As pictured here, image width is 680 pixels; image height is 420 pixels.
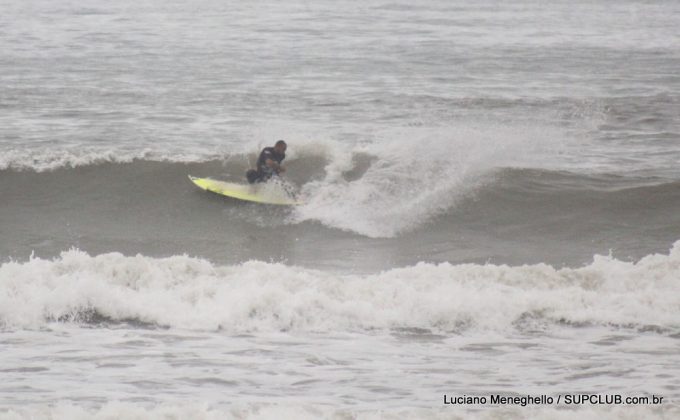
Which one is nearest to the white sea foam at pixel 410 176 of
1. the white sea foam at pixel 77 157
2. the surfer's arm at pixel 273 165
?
the surfer's arm at pixel 273 165

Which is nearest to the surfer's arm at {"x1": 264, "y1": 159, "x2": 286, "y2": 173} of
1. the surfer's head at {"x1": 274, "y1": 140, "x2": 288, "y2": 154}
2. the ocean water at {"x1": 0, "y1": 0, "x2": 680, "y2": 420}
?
the surfer's head at {"x1": 274, "y1": 140, "x2": 288, "y2": 154}

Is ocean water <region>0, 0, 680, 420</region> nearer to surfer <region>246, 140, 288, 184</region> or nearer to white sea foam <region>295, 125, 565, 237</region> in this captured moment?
white sea foam <region>295, 125, 565, 237</region>

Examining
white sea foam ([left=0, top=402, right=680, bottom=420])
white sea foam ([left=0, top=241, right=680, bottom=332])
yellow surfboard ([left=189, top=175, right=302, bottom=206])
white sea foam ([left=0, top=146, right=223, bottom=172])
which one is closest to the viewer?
white sea foam ([left=0, top=402, right=680, bottom=420])

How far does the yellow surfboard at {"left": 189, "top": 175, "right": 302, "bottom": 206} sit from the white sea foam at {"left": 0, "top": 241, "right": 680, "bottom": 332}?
369cm

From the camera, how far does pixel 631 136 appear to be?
23922mm

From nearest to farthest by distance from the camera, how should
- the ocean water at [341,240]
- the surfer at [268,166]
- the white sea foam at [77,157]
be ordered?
the ocean water at [341,240] < the surfer at [268,166] < the white sea foam at [77,157]

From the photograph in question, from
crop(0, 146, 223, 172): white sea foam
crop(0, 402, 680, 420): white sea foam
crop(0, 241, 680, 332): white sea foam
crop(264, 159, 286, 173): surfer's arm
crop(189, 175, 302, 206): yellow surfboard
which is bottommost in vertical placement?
crop(0, 402, 680, 420): white sea foam

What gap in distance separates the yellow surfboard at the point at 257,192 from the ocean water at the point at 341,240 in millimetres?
188

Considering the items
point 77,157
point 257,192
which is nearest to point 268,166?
point 257,192

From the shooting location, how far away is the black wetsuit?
17562 mm

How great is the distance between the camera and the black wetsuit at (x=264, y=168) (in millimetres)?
17562

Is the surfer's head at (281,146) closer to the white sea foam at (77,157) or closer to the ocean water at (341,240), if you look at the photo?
the ocean water at (341,240)

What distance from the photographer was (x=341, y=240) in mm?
16391

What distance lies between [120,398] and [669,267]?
8245 millimetres
